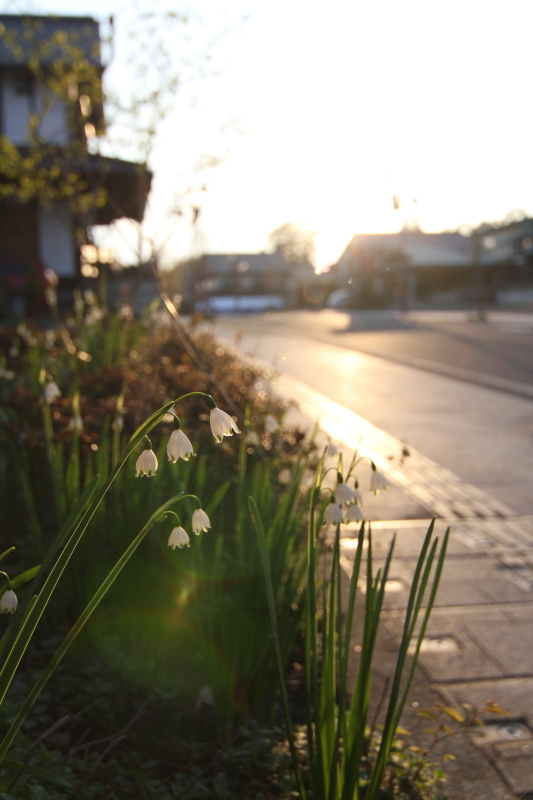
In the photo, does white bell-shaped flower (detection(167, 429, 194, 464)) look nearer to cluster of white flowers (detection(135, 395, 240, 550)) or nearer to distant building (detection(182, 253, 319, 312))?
cluster of white flowers (detection(135, 395, 240, 550))

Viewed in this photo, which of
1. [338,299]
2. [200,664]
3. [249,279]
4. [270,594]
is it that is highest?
[249,279]

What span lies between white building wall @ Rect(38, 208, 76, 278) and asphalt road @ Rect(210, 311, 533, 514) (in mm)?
5730

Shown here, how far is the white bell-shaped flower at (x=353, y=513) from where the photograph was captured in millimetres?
1993

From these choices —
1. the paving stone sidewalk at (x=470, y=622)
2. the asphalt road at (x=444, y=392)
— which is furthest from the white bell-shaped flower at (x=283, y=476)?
the asphalt road at (x=444, y=392)

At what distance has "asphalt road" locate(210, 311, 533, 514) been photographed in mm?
6887

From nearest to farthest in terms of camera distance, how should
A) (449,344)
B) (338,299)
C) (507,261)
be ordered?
(449,344), (338,299), (507,261)

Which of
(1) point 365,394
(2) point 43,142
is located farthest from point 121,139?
(1) point 365,394

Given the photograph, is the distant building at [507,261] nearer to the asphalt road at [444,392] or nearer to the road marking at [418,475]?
the asphalt road at [444,392]

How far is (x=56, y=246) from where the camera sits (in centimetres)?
2034

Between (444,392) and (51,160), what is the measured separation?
9.15 m

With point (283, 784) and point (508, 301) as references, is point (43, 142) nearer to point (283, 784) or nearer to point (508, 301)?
point (283, 784)

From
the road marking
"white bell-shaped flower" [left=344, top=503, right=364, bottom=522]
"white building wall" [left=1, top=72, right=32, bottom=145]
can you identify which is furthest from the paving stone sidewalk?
"white building wall" [left=1, top=72, right=32, bottom=145]

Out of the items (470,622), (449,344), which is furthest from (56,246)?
(470,622)

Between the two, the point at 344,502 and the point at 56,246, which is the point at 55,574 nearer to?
the point at 344,502
